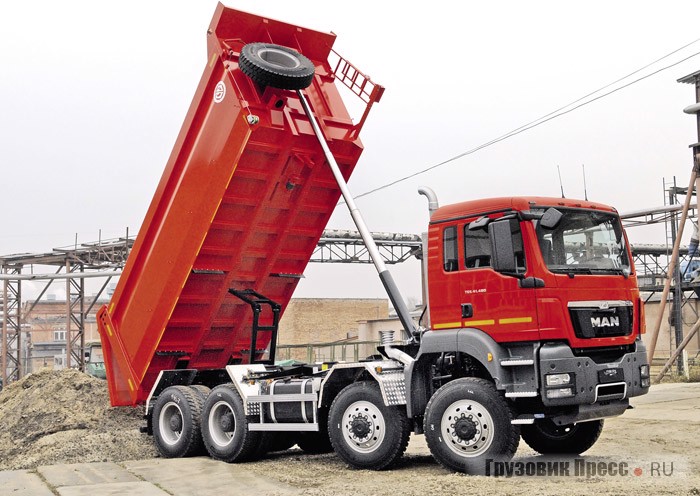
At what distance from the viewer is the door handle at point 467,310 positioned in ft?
28.2

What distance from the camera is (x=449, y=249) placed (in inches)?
349

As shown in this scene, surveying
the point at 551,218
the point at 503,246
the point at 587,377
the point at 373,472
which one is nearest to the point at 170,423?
the point at 373,472

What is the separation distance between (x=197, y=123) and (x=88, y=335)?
7891 cm

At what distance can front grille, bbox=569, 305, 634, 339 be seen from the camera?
27.3ft

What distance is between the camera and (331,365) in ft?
32.4

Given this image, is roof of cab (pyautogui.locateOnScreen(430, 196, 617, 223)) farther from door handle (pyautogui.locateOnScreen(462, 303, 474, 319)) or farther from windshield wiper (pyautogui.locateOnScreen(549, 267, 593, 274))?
door handle (pyautogui.locateOnScreen(462, 303, 474, 319))

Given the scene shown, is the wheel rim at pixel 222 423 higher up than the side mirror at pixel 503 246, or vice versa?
the side mirror at pixel 503 246

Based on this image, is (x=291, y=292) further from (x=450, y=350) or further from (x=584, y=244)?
(x=584, y=244)

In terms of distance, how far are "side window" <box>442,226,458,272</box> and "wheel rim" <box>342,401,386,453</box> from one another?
5.61 ft

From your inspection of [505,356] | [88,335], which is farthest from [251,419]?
[88,335]

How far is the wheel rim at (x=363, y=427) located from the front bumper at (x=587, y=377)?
1.89 m

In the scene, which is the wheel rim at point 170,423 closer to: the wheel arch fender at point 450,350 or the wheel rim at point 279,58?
the wheel arch fender at point 450,350

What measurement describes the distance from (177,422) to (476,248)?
4.93 metres

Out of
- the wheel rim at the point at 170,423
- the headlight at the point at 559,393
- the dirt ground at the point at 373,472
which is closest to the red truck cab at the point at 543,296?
the headlight at the point at 559,393
